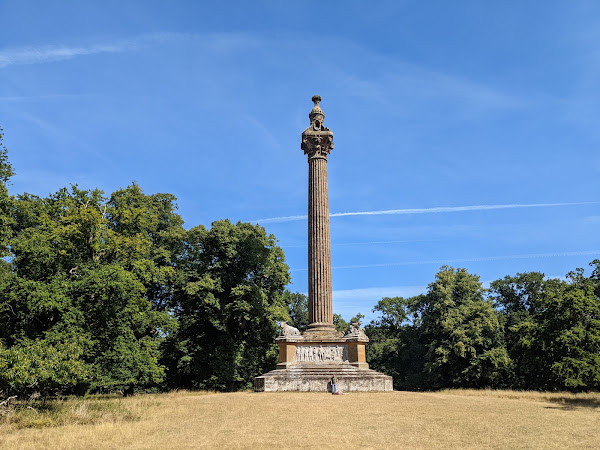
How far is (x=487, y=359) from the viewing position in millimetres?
39188

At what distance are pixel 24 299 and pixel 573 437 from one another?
19883 millimetres

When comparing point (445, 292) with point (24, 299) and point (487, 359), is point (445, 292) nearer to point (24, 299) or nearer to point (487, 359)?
point (487, 359)

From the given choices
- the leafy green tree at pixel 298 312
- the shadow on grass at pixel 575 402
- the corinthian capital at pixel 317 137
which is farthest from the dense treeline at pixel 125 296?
the shadow on grass at pixel 575 402

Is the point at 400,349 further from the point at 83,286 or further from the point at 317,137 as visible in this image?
the point at 83,286

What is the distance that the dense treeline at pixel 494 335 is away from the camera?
25.7m

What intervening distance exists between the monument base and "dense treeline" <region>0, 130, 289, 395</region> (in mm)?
6509

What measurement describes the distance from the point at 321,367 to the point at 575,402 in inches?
437

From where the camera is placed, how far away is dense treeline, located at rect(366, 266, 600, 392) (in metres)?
25.7

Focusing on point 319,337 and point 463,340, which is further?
point 463,340

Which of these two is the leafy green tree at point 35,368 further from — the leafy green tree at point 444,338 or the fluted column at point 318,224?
the leafy green tree at point 444,338

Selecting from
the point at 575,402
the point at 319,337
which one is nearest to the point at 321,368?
the point at 319,337

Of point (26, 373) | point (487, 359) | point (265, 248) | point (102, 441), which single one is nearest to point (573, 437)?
point (102, 441)

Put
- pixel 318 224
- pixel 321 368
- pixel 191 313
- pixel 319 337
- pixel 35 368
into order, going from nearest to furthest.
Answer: pixel 35 368 → pixel 321 368 → pixel 319 337 → pixel 318 224 → pixel 191 313

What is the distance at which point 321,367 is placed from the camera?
24.1 metres
